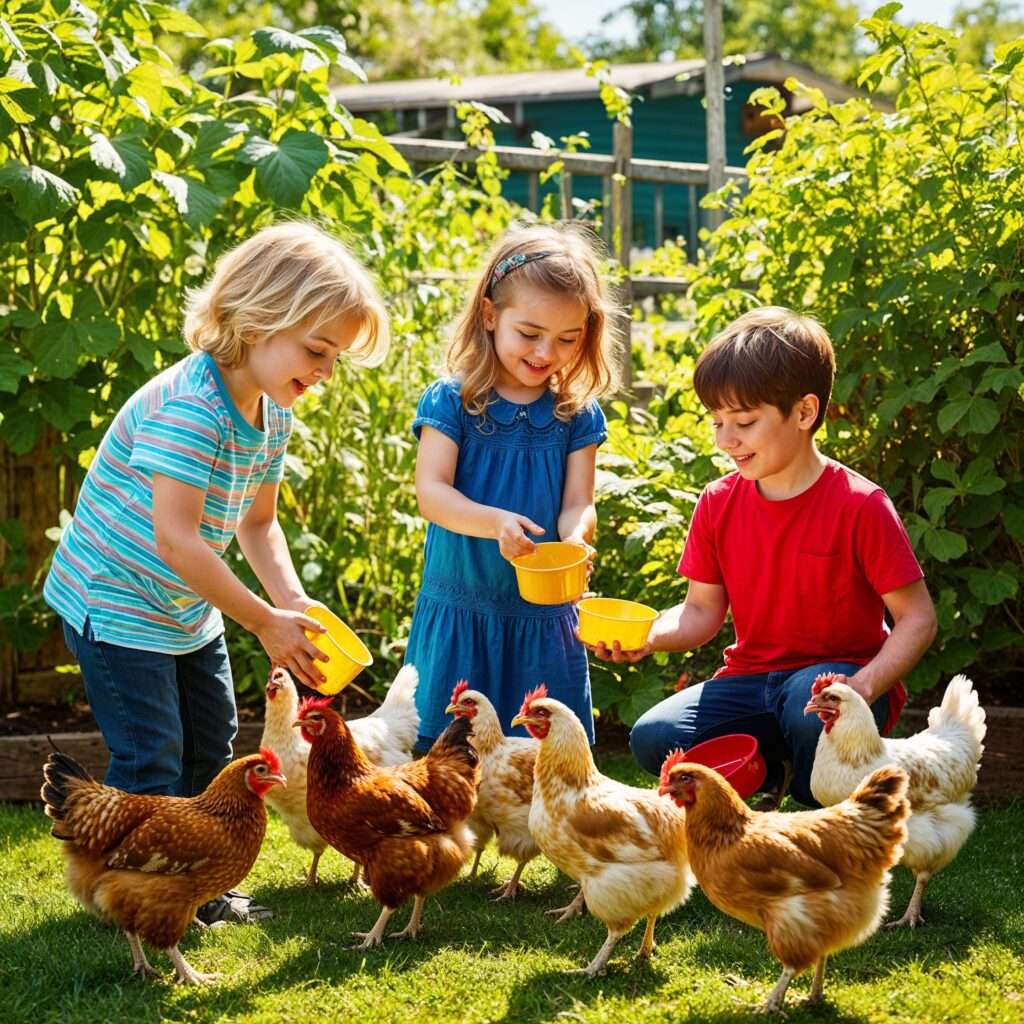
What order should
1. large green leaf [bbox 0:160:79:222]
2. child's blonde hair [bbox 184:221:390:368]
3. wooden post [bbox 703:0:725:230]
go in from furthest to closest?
wooden post [bbox 703:0:725:230]
large green leaf [bbox 0:160:79:222]
child's blonde hair [bbox 184:221:390:368]

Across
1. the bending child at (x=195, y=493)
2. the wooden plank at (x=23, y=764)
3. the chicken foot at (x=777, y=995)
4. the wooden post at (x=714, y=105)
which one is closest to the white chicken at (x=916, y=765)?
the chicken foot at (x=777, y=995)

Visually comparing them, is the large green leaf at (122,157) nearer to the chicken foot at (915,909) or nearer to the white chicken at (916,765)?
the white chicken at (916,765)

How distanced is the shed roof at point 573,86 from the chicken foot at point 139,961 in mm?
15577

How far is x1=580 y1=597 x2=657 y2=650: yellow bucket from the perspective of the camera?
135 inches

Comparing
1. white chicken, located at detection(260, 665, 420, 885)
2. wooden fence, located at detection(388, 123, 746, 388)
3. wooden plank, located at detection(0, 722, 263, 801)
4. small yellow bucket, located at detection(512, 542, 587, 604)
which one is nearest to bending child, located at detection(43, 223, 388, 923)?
white chicken, located at detection(260, 665, 420, 885)

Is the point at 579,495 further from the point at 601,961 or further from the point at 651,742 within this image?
the point at 601,961

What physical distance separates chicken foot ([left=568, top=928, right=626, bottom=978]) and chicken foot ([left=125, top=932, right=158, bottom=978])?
102 centimetres

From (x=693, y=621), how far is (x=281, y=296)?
4.97 ft

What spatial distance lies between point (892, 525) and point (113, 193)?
306 centimetres

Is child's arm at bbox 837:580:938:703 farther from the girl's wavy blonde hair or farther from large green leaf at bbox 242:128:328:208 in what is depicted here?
large green leaf at bbox 242:128:328:208

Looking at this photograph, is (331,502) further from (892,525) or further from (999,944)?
(999,944)

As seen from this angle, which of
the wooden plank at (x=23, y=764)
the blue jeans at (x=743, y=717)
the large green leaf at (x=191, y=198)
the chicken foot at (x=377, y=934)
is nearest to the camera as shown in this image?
the chicken foot at (x=377, y=934)

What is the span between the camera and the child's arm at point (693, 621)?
12.3 ft

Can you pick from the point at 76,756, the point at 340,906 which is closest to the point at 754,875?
the point at 340,906
